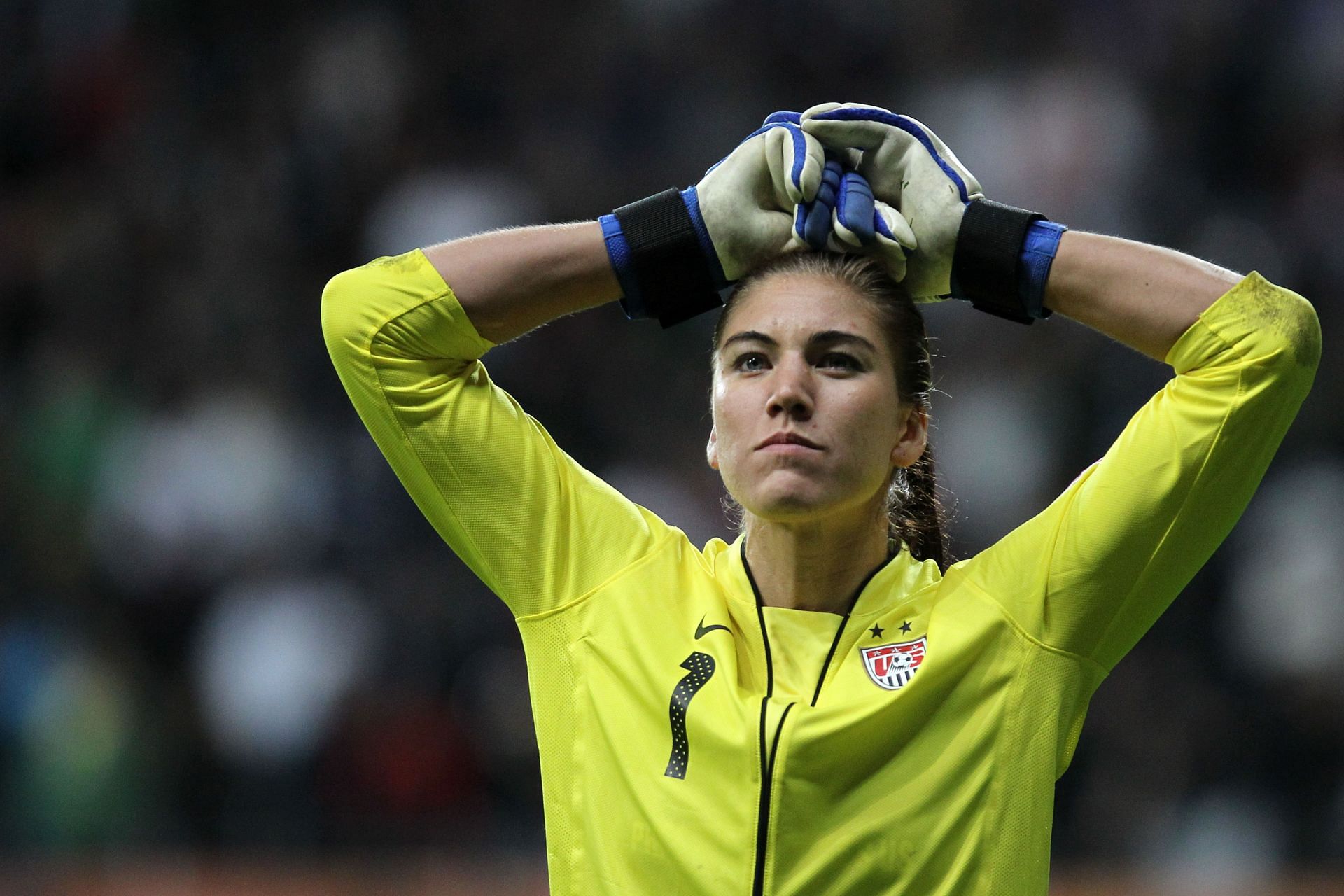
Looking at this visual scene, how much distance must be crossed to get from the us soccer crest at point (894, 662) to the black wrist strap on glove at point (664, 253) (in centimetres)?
60

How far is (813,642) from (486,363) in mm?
4296

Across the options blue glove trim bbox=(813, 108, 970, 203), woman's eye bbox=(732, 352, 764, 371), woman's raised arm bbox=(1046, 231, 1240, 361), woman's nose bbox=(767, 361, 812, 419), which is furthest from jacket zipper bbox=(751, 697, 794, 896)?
blue glove trim bbox=(813, 108, 970, 203)

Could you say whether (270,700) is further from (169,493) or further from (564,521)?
(564,521)

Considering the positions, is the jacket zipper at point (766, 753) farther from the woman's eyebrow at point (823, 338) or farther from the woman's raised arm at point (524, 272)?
the woman's raised arm at point (524, 272)

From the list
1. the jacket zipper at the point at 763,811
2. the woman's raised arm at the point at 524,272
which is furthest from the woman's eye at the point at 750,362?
the jacket zipper at the point at 763,811

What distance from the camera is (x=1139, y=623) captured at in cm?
233

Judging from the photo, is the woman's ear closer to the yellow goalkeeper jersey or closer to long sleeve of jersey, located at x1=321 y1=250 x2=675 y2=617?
the yellow goalkeeper jersey

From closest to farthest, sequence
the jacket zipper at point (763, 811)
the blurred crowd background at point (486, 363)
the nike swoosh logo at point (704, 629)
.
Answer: the jacket zipper at point (763, 811) → the nike swoosh logo at point (704, 629) → the blurred crowd background at point (486, 363)

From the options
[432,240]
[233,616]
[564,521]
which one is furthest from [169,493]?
[564,521]

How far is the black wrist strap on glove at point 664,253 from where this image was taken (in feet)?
7.97

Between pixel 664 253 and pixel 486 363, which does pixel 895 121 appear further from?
pixel 486 363

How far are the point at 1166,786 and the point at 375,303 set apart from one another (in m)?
4.15

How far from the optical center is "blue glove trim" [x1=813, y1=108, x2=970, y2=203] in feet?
7.94

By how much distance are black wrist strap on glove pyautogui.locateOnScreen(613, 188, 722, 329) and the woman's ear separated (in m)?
0.40
